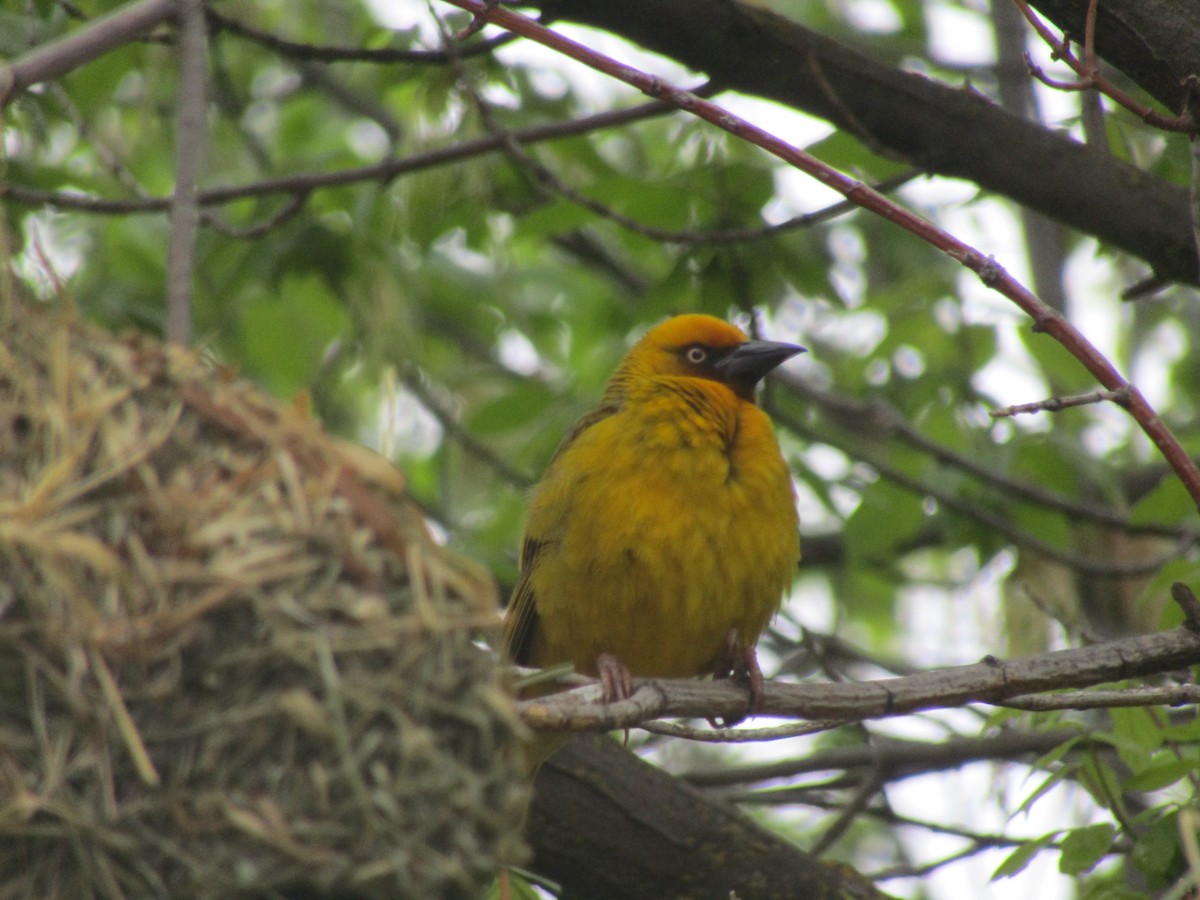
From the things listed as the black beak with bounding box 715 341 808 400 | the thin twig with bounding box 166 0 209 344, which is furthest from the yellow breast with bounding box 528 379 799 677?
the thin twig with bounding box 166 0 209 344

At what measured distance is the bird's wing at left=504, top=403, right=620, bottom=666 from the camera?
14.7ft

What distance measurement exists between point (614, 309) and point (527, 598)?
98.9 inches

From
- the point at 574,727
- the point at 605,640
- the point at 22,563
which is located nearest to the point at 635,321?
the point at 605,640

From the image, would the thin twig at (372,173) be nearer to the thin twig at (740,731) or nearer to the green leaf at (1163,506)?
the green leaf at (1163,506)

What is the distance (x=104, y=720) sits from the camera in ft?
6.57

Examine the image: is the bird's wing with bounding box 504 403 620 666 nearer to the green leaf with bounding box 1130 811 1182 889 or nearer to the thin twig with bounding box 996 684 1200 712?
the thin twig with bounding box 996 684 1200 712

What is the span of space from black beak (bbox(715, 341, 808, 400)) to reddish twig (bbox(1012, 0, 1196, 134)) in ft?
5.58

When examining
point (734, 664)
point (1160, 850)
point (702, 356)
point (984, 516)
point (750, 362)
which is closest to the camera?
point (1160, 850)

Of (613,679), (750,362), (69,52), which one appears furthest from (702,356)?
(69,52)

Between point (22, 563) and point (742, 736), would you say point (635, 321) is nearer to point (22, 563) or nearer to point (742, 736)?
point (742, 736)

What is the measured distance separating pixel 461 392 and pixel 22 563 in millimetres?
5778

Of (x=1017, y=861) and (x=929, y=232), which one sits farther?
(x=1017, y=861)

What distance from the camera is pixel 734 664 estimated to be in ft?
14.4

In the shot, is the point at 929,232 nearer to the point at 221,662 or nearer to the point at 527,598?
the point at 221,662
